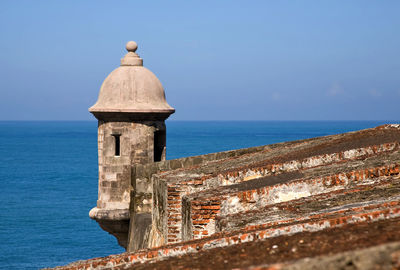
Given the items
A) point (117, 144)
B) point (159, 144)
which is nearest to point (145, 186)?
point (117, 144)

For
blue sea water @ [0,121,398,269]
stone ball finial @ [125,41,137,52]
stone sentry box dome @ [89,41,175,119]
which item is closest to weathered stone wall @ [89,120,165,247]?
stone sentry box dome @ [89,41,175,119]

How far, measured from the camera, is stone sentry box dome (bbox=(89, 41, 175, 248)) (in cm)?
1277

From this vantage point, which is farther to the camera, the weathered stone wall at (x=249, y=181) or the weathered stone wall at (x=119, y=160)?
the weathered stone wall at (x=119, y=160)

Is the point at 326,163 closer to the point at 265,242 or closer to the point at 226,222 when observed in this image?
the point at 226,222

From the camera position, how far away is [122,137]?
504 inches

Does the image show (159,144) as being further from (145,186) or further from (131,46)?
(131,46)

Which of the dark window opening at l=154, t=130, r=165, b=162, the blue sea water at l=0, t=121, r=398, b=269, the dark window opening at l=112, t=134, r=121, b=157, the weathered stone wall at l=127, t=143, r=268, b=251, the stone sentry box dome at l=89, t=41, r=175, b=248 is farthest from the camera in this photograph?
the blue sea water at l=0, t=121, r=398, b=269

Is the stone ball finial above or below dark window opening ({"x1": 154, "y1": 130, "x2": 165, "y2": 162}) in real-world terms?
above

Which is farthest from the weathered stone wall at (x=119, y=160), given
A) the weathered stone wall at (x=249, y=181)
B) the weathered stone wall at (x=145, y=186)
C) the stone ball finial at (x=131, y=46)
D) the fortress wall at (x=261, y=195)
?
the fortress wall at (x=261, y=195)

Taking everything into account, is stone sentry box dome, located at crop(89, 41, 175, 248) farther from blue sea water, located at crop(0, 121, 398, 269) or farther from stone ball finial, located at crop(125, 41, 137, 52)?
blue sea water, located at crop(0, 121, 398, 269)

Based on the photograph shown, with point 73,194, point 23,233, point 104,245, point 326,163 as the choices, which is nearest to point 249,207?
point 326,163

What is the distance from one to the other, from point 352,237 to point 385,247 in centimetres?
74

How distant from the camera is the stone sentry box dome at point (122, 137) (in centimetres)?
1277

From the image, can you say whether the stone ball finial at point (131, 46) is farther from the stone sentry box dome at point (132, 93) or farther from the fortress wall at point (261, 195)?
the fortress wall at point (261, 195)
